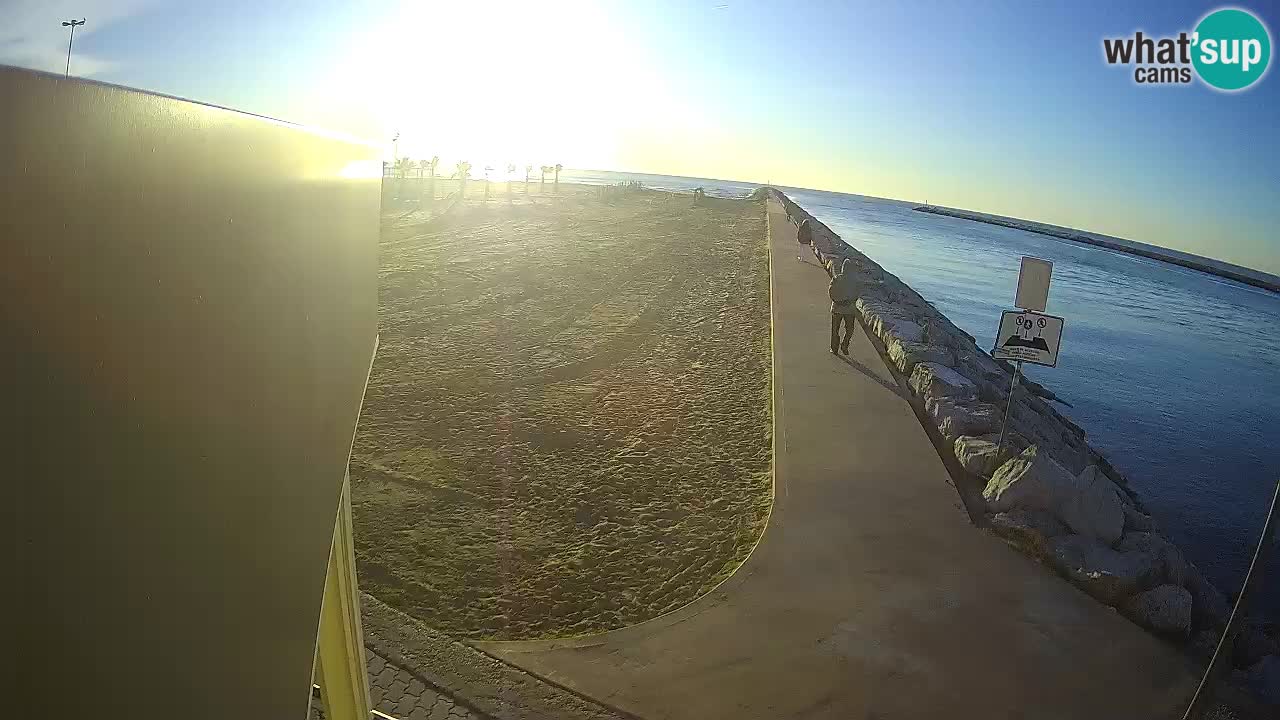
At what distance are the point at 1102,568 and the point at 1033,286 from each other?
257 cm

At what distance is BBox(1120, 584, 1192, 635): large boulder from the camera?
4.78m

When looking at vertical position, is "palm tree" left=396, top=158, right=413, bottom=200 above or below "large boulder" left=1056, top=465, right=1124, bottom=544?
above

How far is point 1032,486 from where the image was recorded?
5785 mm

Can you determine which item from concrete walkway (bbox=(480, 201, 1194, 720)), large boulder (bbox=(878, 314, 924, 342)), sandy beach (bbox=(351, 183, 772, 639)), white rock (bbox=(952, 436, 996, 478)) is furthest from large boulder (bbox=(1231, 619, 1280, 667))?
large boulder (bbox=(878, 314, 924, 342))

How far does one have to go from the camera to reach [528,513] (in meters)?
6.86

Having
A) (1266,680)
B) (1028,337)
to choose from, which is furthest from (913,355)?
(1266,680)

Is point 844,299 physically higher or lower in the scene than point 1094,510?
higher

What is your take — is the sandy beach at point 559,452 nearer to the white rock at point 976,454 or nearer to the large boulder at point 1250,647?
the white rock at point 976,454

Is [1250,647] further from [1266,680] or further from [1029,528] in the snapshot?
[1029,528]

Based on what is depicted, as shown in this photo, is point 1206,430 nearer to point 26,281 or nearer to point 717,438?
point 717,438

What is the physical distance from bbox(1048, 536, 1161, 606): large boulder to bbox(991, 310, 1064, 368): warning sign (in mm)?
1817

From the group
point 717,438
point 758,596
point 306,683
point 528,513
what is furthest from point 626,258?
point 306,683

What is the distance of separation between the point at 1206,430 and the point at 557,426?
1552 cm

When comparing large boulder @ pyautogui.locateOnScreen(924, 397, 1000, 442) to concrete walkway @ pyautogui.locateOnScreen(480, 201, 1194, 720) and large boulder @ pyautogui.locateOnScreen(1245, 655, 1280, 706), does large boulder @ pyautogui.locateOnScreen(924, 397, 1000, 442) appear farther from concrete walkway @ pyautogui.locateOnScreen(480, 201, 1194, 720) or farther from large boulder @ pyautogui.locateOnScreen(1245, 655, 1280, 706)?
large boulder @ pyautogui.locateOnScreen(1245, 655, 1280, 706)
